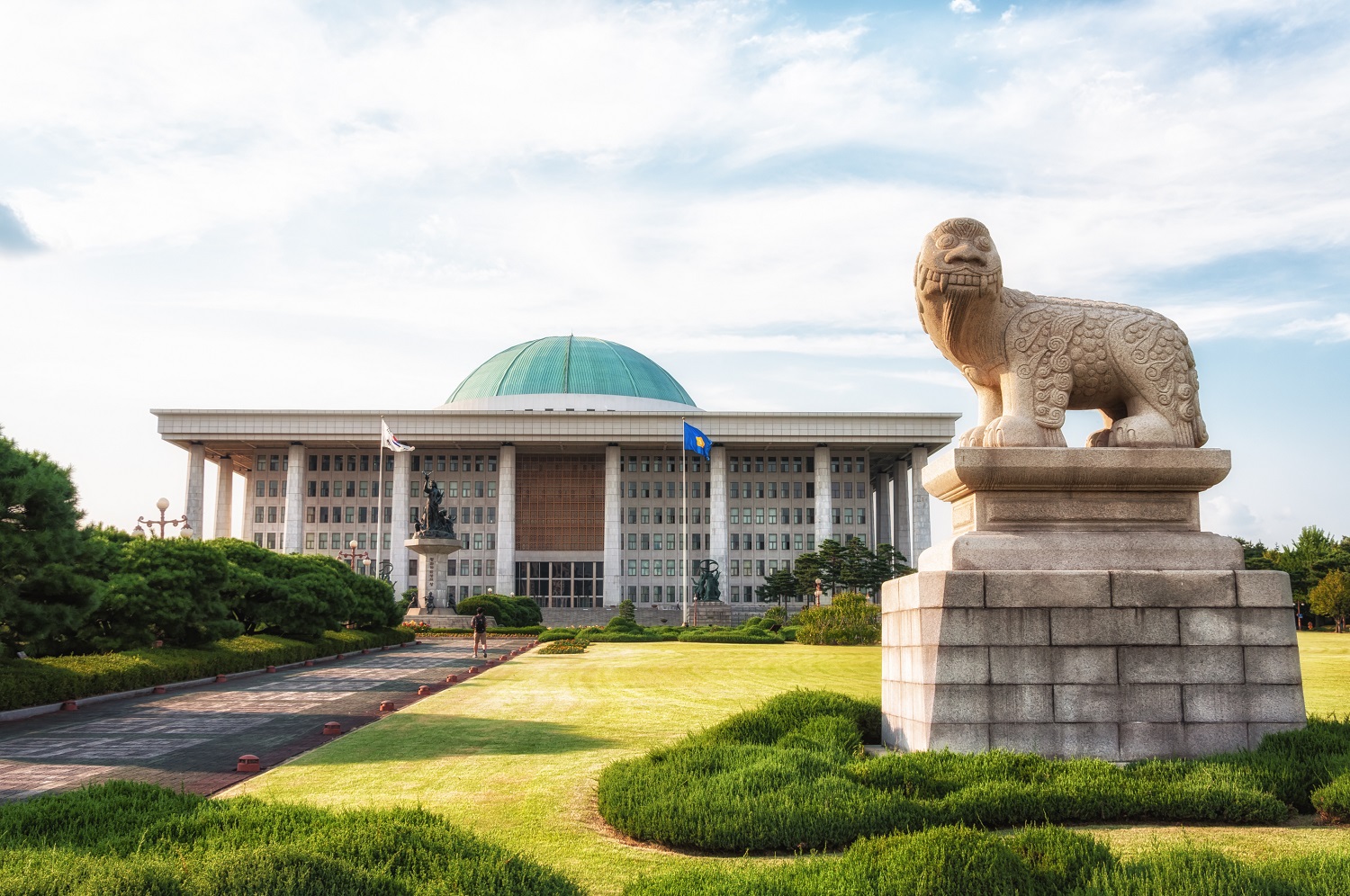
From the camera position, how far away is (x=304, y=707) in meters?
17.3

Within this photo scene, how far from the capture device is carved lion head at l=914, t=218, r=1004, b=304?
900cm

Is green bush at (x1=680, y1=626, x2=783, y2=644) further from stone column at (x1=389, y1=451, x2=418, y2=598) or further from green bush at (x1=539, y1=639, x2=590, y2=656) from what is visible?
stone column at (x1=389, y1=451, x2=418, y2=598)

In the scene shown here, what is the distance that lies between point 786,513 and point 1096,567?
280 feet

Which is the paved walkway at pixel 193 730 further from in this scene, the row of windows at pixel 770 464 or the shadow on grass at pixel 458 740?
the row of windows at pixel 770 464

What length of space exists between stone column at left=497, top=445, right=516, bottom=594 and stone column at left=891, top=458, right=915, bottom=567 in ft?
111

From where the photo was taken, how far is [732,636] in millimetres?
45031

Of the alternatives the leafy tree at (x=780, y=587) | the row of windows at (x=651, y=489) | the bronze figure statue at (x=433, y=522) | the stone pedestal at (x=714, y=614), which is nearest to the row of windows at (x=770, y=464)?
the row of windows at (x=651, y=489)

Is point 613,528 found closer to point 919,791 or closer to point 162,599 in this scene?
point 162,599

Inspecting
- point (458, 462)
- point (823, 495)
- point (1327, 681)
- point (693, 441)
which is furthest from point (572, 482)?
point (1327, 681)

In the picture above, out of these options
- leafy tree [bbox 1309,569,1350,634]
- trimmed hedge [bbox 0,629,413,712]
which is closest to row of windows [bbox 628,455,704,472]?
leafy tree [bbox 1309,569,1350,634]

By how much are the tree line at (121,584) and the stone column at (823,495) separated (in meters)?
55.5

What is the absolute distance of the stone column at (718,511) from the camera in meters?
85.4

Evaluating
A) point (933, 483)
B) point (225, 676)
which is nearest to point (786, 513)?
point (225, 676)

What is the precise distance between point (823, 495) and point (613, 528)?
59.0ft
